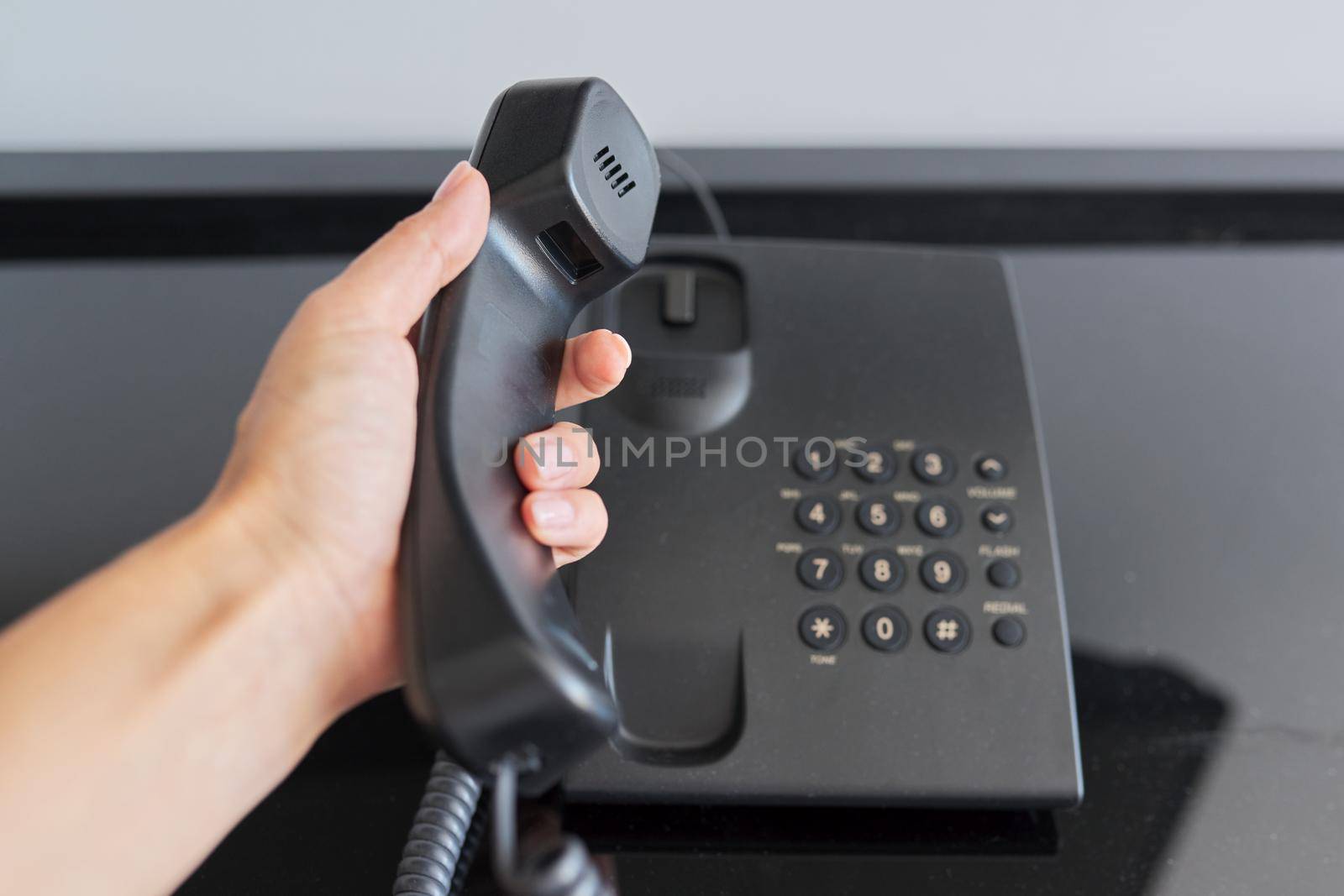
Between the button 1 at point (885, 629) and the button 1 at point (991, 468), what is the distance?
0.27 feet

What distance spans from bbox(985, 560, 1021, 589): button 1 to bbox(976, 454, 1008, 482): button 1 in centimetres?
4

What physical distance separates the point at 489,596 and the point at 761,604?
15 cm

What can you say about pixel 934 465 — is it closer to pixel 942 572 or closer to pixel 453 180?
pixel 942 572

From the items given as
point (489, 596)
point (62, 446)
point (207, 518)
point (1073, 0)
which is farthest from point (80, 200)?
point (1073, 0)

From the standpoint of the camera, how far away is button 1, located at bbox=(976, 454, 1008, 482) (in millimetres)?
488

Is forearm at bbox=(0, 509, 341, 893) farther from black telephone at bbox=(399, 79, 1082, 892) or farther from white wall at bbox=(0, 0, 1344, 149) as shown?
white wall at bbox=(0, 0, 1344, 149)

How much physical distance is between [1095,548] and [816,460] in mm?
173

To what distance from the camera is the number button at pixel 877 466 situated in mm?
487

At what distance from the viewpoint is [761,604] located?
0.45m

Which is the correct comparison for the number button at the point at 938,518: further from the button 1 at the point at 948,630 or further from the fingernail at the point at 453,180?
the fingernail at the point at 453,180

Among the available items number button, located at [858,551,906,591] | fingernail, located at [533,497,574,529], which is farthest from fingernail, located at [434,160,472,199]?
number button, located at [858,551,906,591]

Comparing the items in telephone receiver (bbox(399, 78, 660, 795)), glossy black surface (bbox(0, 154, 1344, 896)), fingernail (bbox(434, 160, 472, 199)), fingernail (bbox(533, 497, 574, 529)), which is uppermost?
fingernail (bbox(434, 160, 472, 199))

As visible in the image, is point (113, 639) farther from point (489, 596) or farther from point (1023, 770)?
point (1023, 770)

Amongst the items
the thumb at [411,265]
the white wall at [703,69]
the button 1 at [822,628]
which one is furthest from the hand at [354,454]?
the white wall at [703,69]
